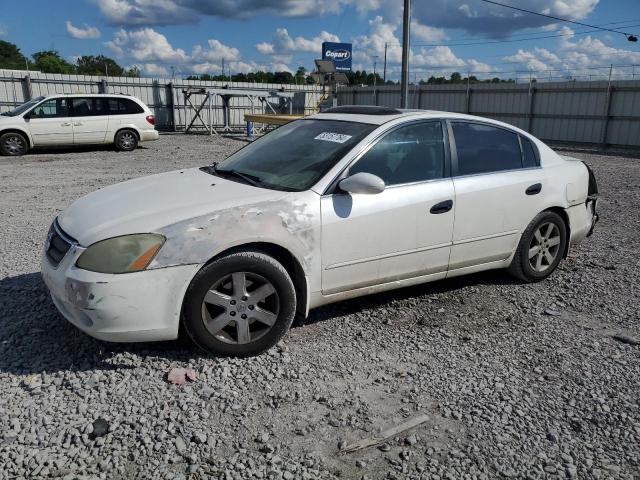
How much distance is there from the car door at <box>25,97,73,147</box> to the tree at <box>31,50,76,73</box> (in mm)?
45838

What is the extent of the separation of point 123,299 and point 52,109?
14609mm

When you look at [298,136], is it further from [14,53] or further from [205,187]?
[14,53]

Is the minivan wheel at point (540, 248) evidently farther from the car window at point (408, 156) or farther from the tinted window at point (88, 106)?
the tinted window at point (88, 106)

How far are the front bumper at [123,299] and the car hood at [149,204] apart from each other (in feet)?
0.77

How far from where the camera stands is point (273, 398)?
3215mm

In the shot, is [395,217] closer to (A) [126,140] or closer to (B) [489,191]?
(B) [489,191]

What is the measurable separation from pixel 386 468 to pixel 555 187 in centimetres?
336

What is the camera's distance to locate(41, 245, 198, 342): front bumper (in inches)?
127

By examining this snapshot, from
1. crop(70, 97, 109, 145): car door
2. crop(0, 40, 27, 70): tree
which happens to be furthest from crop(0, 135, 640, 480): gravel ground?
crop(0, 40, 27, 70): tree

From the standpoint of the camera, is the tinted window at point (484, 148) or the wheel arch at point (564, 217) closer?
the tinted window at point (484, 148)

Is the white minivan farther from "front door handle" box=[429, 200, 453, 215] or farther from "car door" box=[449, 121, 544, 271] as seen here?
"front door handle" box=[429, 200, 453, 215]

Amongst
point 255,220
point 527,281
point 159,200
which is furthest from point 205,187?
point 527,281

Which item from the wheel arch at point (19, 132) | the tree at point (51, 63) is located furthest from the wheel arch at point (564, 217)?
the tree at point (51, 63)

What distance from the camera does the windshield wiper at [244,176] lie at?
4.04 meters
